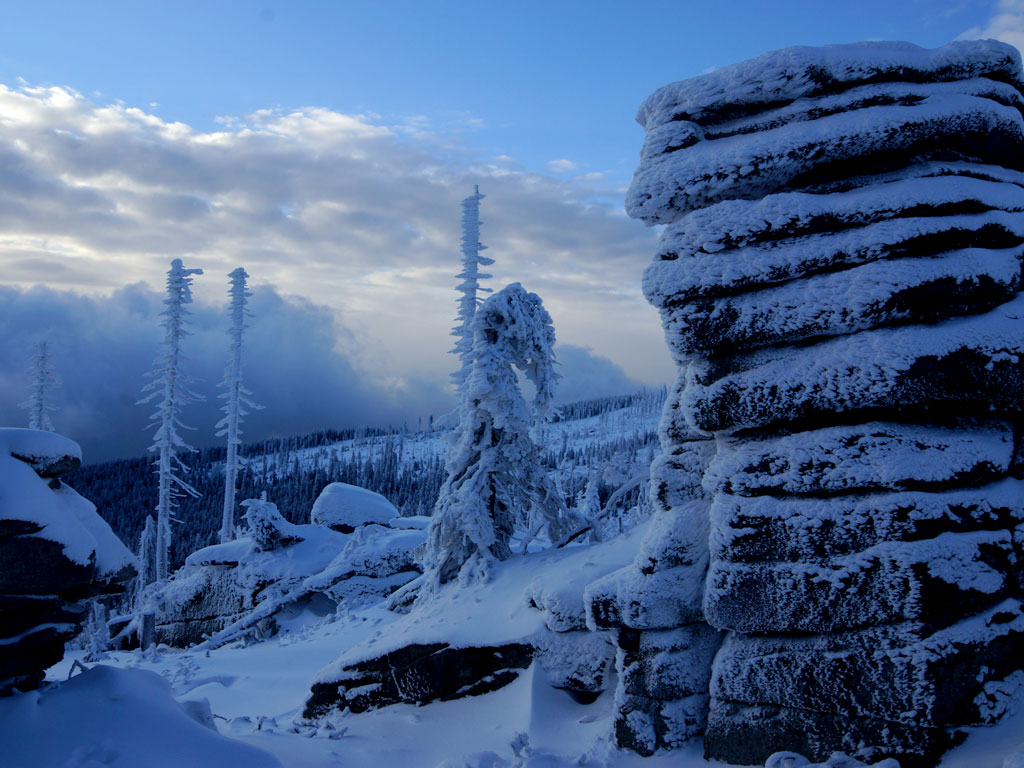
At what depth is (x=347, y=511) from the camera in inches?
1105

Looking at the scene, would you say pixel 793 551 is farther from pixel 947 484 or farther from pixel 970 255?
pixel 970 255

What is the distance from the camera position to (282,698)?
13258mm

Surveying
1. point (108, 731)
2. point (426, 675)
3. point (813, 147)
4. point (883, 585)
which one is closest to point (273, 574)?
point (426, 675)

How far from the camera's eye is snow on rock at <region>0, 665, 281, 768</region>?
24.1 feet

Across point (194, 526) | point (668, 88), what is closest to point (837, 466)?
point (668, 88)

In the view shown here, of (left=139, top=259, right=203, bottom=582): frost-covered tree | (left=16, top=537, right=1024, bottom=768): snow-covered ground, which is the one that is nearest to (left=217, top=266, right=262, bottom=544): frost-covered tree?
(left=139, top=259, right=203, bottom=582): frost-covered tree

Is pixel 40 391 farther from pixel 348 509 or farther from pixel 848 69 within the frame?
pixel 848 69

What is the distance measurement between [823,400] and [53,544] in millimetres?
8919

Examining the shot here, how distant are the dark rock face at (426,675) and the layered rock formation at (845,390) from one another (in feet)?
9.35

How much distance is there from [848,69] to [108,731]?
11221mm

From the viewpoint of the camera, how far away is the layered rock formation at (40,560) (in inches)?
313

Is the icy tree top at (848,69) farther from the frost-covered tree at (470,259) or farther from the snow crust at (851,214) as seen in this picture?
the frost-covered tree at (470,259)

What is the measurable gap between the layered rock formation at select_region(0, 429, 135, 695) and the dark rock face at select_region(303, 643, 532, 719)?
4.18 meters

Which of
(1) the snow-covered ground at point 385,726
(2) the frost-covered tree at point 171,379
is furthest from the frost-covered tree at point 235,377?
(1) the snow-covered ground at point 385,726
